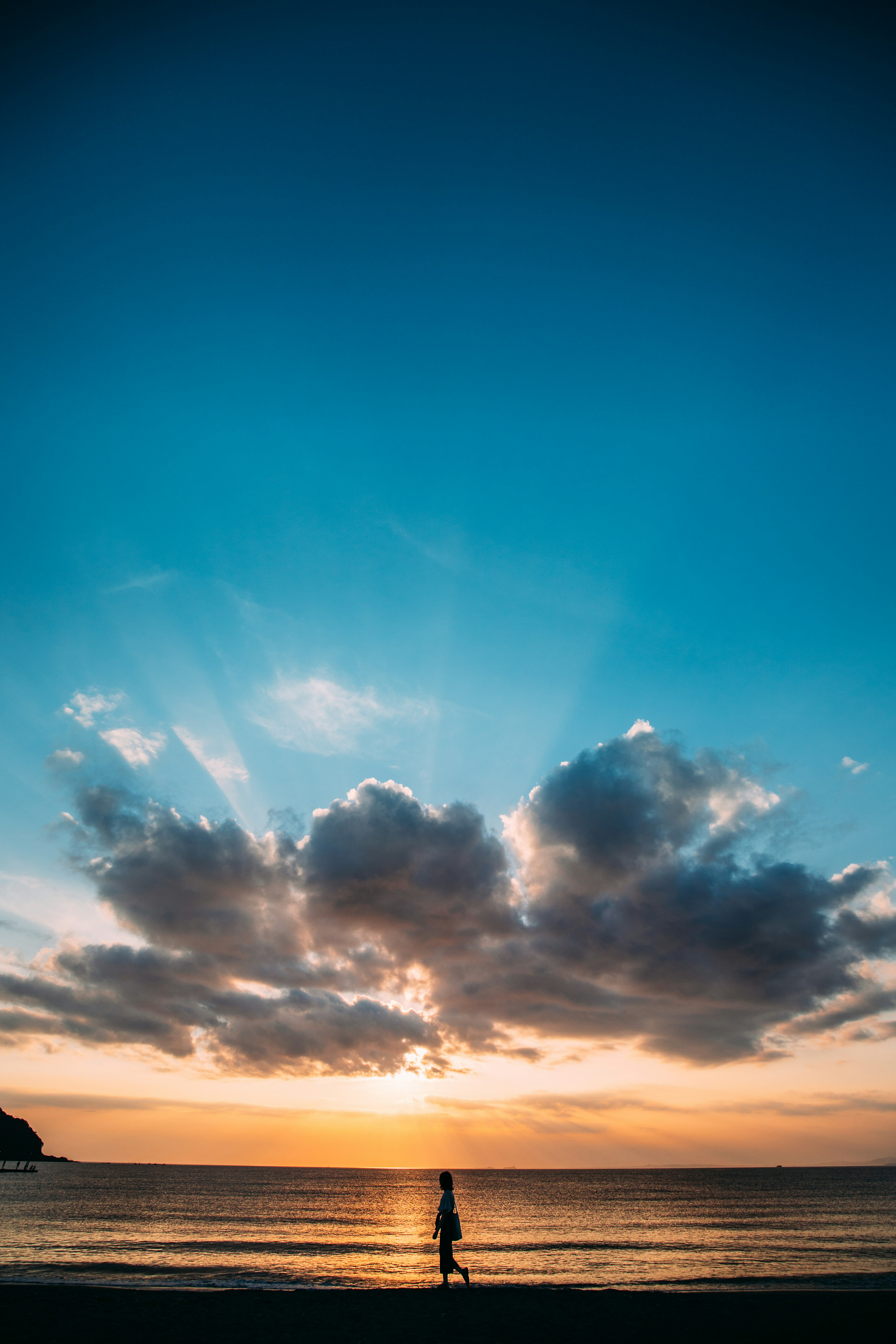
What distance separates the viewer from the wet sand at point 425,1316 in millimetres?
17406

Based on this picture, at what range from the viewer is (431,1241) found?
46.8 m

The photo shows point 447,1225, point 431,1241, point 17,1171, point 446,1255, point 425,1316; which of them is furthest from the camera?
point 17,1171

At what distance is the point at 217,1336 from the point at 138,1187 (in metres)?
163

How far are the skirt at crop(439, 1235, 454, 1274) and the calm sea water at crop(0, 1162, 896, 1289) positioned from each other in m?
9.27

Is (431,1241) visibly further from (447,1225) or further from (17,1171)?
(17,1171)

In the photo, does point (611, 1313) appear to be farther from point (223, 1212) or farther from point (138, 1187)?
point (138, 1187)

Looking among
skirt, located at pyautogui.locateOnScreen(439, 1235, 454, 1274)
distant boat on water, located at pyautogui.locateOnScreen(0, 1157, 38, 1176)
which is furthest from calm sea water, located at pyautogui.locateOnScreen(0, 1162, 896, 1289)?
distant boat on water, located at pyautogui.locateOnScreen(0, 1157, 38, 1176)

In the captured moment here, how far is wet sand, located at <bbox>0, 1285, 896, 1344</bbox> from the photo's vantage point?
17406 millimetres

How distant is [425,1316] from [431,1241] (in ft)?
112

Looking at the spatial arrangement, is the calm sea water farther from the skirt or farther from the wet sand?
the skirt

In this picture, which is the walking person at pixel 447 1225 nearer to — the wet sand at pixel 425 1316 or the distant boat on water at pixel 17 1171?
the wet sand at pixel 425 1316

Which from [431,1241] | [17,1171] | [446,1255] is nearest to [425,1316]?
[446,1255]

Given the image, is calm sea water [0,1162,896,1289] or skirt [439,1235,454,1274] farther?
calm sea water [0,1162,896,1289]

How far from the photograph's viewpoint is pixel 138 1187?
142m
